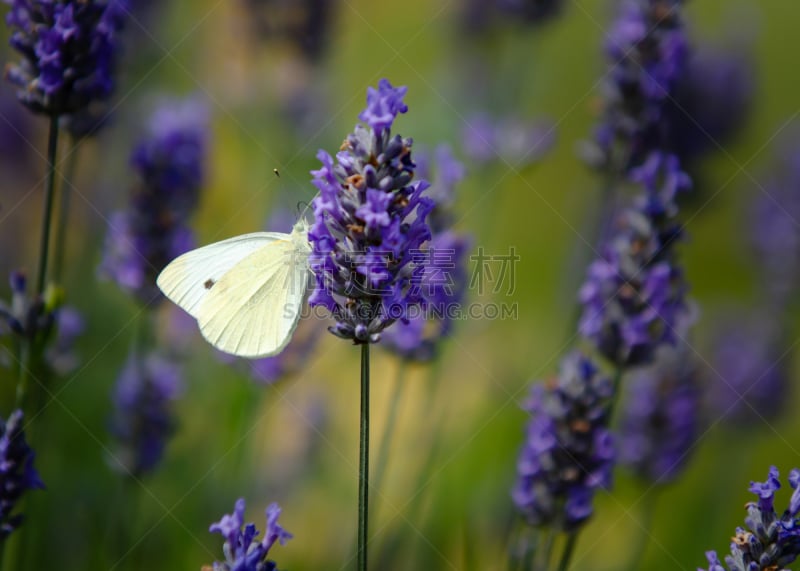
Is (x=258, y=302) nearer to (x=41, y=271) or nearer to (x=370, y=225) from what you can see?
(x=41, y=271)

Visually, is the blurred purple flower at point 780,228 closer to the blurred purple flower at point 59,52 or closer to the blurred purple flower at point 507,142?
the blurred purple flower at point 507,142

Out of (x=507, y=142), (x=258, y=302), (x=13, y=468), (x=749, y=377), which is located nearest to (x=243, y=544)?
(x=13, y=468)

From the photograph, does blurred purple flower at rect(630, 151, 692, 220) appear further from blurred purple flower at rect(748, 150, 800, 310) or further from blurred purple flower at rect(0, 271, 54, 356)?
blurred purple flower at rect(0, 271, 54, 356)

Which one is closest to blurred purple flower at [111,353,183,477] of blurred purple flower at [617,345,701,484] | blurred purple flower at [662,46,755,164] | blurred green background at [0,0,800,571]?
blurred green background at [0,0,800,571]

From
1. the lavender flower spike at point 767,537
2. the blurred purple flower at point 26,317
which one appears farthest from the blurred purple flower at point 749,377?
the blurred purple flower at point 26,317

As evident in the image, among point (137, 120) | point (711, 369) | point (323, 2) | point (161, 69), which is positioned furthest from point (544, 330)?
point (161, 69)

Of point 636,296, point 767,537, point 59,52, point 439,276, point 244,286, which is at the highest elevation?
point 59,52

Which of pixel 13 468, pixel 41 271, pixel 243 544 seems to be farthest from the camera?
pixel 41 271
